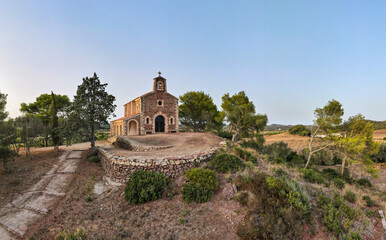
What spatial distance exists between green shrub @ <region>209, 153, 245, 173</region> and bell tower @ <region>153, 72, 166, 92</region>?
18466 mm

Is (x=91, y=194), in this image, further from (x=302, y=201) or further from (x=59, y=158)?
(x=302, y=201)

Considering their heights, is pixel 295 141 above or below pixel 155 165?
below

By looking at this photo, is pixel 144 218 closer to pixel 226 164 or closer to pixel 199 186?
pixel 199 186

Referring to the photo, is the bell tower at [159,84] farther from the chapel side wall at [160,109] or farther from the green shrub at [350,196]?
the green shrub at [350,196]

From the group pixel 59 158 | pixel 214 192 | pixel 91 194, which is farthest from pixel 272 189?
pixel 59 158

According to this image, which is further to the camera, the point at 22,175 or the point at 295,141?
the point at 295,141

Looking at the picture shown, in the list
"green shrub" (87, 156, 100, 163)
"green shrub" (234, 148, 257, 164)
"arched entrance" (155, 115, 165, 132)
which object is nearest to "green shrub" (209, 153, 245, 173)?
"green shrub" (234, 148, 257, 164)

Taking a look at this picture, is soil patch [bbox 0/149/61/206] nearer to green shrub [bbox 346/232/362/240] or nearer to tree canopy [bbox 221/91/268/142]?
green shrub [bbox 346/232/362/240]

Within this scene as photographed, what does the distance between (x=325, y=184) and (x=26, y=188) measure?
20322mm

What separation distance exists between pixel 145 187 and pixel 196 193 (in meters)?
2.62

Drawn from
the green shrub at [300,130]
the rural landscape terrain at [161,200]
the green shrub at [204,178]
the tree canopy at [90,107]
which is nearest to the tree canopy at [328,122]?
the rural landscape terrain at [161,200]

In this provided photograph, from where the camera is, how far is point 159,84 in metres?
26.4

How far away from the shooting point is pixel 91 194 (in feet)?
30.8

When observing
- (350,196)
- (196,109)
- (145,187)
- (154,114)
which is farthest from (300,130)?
(145,187)
